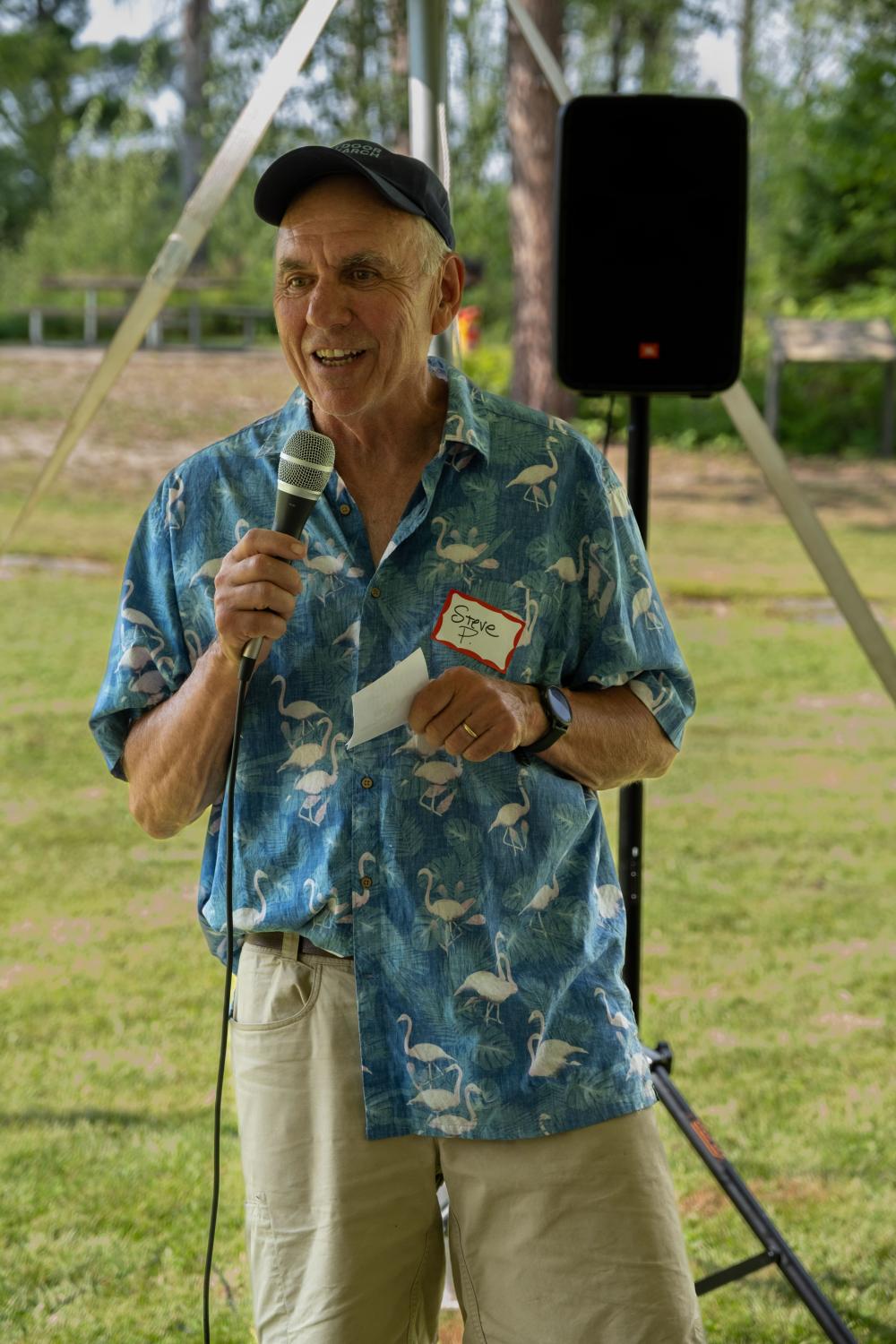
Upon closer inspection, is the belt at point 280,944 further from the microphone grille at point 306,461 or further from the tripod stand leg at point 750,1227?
the tripod stand leg at point 750,1227

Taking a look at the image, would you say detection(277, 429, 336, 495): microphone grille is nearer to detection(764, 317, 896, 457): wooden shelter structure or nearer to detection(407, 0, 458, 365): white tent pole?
detection(407, 0, 458, 365): white tent pole

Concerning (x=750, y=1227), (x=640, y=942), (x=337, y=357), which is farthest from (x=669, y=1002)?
(x=337, y=357)

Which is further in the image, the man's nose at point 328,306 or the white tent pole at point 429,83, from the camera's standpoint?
the white tent pole at point 429,83

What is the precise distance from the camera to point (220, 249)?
46.7 ft

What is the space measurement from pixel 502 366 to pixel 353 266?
11.6 metres

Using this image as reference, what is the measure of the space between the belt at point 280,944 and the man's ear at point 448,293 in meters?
0.73

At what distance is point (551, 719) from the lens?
1593 mm

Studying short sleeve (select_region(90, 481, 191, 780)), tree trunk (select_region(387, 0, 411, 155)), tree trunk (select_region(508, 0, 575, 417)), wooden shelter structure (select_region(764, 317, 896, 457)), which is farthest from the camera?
Answer: wooden shelter structure (select_region(764, 317, 896, 457))

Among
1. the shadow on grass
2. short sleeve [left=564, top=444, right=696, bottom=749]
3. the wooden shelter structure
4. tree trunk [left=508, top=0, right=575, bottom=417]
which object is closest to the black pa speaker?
short sleeve [left=564, top=444, right=696, bottom=749]

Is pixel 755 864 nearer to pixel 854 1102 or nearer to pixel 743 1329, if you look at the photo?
pixel 854 1102

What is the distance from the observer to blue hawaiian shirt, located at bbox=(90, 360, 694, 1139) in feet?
5.26

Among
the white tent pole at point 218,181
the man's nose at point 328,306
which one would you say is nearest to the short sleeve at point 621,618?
the man's nose at point 328,306

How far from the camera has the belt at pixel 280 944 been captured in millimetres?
1647

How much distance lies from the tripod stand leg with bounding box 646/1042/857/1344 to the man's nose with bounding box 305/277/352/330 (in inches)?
56.8
